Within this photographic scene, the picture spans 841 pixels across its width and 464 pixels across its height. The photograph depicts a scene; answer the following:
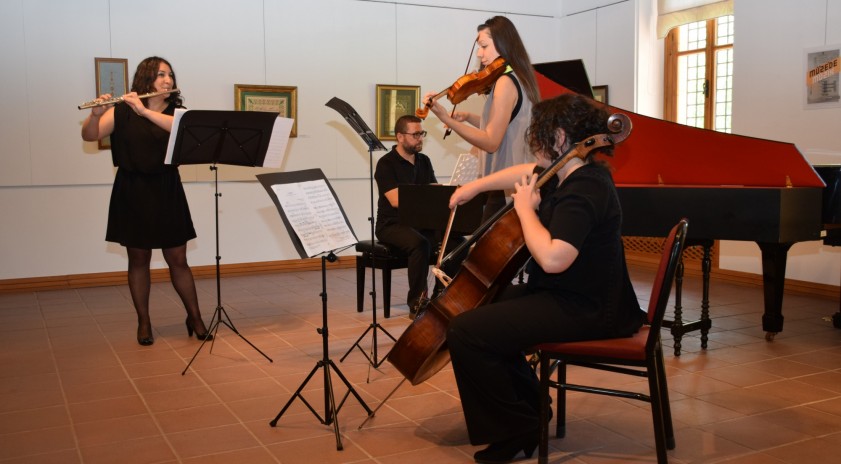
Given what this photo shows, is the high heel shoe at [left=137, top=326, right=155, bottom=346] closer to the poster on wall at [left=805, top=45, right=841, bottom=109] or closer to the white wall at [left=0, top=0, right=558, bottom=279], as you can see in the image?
the white wall at [left=0, top=0, right=558, bottom=279]

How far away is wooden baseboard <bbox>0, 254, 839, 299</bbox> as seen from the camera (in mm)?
6379

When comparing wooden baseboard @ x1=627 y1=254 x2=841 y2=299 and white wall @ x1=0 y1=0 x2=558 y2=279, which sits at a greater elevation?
white wall @ x1=0 y1=0 x2=558 y2=279

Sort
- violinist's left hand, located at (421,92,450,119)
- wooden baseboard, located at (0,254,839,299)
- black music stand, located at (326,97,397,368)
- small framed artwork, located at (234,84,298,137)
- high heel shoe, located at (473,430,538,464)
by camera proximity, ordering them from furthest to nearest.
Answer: small framed artwork, located at (234,84,298,137)
wooden baseboard, located at (0,254,839,299)
black music stand, located at (326,97,397,368)
violinist's left hand, located at (421,92,450,119)
high heel shoe, located at (473,430,538,464)

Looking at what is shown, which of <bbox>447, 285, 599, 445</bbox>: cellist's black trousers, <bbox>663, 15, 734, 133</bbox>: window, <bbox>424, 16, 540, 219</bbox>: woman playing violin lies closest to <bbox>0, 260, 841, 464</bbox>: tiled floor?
<bbox>447, 285, 599, 445</bbox>: cellist's black trousers

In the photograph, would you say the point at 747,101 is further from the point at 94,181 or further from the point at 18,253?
the point at 18,253

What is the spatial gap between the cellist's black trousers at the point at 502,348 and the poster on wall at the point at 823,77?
4.28 m

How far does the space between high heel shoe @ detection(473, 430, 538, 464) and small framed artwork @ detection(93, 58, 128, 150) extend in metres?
5.01

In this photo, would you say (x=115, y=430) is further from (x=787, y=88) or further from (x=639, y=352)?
(x=787, y=88)

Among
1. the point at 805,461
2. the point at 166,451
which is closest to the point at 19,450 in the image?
the point at 166,451

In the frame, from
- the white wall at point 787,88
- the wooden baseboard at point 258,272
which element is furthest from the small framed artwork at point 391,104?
the white wall at point 787,88

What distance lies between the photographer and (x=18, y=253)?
6.61 meters

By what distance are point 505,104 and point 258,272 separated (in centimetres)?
459

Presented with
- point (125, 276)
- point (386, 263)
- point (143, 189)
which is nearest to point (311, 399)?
point (143, 189)

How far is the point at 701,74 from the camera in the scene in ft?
24.4
